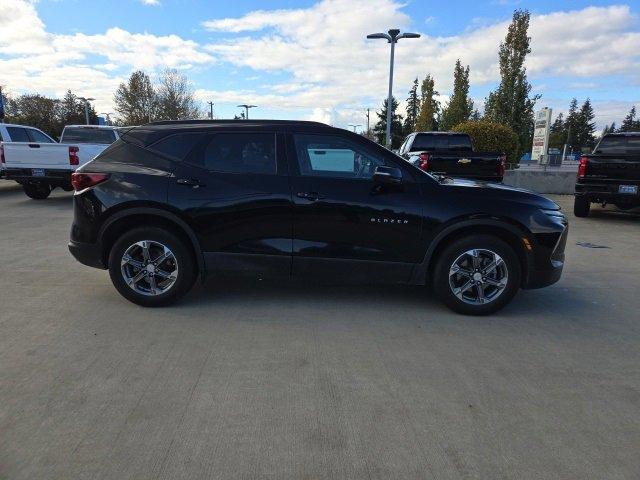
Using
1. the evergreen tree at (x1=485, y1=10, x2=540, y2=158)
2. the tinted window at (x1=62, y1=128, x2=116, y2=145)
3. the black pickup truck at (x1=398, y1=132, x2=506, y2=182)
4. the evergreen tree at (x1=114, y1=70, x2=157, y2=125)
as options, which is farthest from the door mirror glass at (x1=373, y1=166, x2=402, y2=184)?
the evergreen tree at (x1=114, y1=70, x2=157, y2=125)

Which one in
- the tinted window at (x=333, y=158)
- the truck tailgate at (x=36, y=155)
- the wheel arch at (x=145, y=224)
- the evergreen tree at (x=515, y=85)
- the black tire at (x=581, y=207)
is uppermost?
the evergreen tree at (x=515, y=85)

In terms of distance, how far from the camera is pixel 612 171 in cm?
1041

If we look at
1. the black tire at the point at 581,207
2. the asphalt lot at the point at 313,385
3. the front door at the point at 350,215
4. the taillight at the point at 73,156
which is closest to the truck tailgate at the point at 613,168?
the black tire at the point at 581,207

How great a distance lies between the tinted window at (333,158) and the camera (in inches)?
184

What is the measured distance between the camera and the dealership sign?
20.2 m

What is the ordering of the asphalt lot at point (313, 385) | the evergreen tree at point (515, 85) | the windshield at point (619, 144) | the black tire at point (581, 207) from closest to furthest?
the asphalt lot at point (313, 385) < the windshield at point (619, 144) < the black tire at point (581, 207) < the evergreen tree at point (515, 85)

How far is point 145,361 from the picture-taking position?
143 inches

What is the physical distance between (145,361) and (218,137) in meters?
2.23

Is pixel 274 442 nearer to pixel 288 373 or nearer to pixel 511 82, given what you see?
pixel 288 373

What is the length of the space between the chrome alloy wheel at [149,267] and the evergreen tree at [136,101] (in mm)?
53199

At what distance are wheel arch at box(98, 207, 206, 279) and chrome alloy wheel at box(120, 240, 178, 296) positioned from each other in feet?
0.67

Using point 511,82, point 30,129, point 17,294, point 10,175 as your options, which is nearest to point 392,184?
point 17,294

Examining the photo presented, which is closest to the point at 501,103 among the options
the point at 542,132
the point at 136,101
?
the point at 542,132

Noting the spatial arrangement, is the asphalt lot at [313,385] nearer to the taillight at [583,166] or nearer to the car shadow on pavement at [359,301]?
the car shadow on pavement at [359,301]
